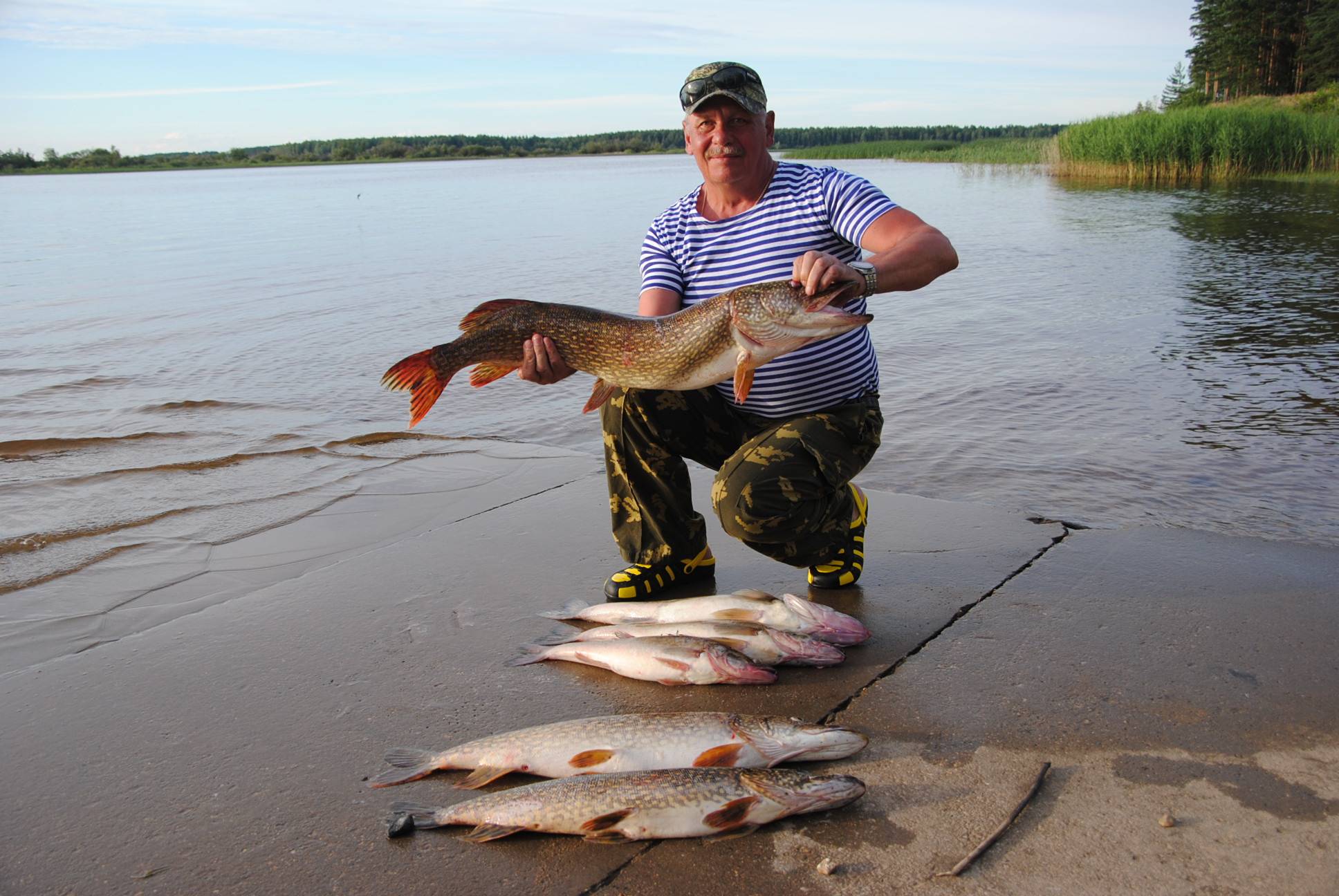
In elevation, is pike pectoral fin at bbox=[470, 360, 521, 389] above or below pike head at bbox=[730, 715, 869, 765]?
above

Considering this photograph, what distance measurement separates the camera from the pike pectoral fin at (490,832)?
8.76 ft

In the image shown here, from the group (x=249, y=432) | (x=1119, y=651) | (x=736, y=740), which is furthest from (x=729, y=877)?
(x=249, y=432)

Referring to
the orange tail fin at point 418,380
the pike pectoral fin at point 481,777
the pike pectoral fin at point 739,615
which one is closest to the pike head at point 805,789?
the pike pectoral fin at point 481,777

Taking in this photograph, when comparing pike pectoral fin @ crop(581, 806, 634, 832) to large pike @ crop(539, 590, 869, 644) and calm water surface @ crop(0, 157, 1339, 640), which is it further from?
calm water surface @ crop(0, 157, 1339, 640)

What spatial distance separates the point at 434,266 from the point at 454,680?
1757 centimetres

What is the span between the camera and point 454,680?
3600 millimetres

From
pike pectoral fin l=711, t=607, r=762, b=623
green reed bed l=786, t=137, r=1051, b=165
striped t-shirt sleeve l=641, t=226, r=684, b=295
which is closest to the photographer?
pike pectoral fin l=711, t=607, r=762, b=623

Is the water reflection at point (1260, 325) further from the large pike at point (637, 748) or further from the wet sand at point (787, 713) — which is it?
the large pike at point (637, 748)

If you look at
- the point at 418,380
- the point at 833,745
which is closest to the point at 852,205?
the point at 418,380

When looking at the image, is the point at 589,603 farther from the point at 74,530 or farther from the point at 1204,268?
the point at 1204,268

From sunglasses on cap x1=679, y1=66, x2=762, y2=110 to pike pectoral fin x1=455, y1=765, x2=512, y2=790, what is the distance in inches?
109

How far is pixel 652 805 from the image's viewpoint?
2664 millimetres

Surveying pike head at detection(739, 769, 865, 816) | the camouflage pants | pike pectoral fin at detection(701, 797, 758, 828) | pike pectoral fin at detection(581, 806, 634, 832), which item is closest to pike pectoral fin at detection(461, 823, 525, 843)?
pike pectoral fin at detection(581, 806, 634, 832)

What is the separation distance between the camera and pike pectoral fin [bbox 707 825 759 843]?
8.63 feet
